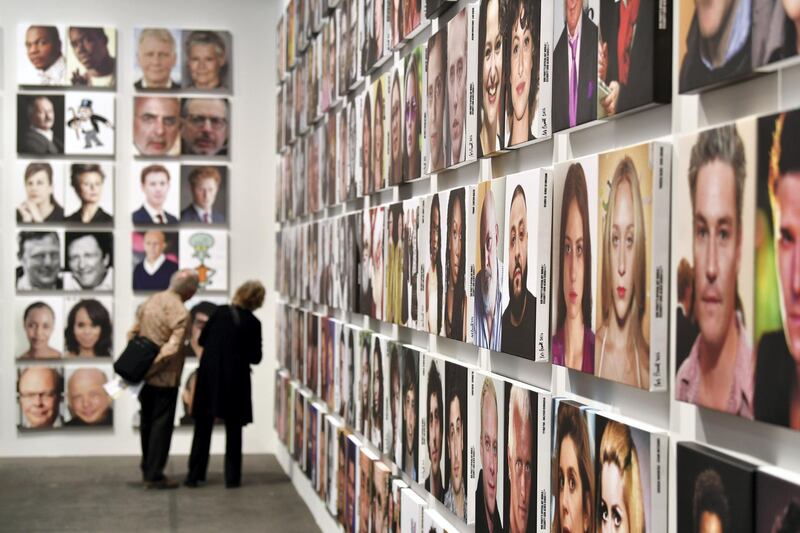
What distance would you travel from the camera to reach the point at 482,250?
4.05 metres

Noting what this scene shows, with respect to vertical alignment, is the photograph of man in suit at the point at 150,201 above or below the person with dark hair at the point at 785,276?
above

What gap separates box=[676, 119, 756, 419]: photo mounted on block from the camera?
2242 millimetres

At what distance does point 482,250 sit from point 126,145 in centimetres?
921

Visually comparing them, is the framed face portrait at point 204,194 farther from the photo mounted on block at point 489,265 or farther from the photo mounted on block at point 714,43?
the photo mounted on block at point 714,43

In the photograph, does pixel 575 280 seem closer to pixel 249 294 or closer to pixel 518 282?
pixel 518 282

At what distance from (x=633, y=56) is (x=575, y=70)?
1.38ft

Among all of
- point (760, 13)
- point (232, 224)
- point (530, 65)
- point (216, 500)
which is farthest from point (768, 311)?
point (232, 224)

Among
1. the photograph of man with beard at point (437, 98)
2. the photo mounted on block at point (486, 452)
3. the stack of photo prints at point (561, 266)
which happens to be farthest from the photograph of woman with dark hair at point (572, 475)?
the photograph of man with beard at point (437, 98)

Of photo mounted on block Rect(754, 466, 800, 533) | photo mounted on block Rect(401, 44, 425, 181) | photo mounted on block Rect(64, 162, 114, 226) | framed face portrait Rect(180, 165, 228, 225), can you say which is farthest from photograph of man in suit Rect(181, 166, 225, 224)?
photo mounted on block Rect(754, 466, 800, 533)

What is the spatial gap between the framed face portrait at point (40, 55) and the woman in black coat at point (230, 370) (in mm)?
3850

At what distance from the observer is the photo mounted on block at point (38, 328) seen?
12.2 meters

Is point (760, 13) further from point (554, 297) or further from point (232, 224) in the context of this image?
point (232, 224)

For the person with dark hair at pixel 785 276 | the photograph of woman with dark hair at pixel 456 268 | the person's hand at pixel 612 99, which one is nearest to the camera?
the person with dark hair at pixel 785 276

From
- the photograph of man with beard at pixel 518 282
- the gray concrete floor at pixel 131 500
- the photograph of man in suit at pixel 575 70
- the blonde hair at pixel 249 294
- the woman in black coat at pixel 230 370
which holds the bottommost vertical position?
the gray concrete floor at pixel 131 500
